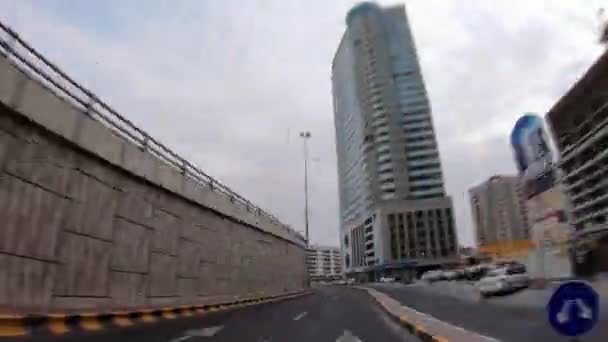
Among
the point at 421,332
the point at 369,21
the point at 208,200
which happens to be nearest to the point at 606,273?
the point at 208,200

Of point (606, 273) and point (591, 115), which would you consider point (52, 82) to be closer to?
point (606, 273)

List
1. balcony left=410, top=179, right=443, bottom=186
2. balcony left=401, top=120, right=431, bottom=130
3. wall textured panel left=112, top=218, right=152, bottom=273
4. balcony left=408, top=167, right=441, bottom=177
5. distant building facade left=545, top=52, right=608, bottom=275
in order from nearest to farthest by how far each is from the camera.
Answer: wall textured panel left=112, top=218, right=152, bottom=273 < distant building facade left=545, top=52, right=608, bottom=275 < balcony left=410, top=179, right=443, bottom=186 < balcony left=408, top=167, right=441, bottom=177 < balcony left=401, top=120, right=431, bottom=130

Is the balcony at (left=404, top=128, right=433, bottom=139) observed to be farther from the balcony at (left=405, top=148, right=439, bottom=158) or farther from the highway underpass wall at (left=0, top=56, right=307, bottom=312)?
the highway underpass wall at (left=0, top=56, right=307, bottom=312)

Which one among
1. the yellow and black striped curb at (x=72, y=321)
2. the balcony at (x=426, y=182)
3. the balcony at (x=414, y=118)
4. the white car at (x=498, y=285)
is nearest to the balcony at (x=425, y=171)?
the balcony at (x=426, y=182)

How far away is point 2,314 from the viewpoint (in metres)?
8.52

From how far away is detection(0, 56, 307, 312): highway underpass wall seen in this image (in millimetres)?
9648

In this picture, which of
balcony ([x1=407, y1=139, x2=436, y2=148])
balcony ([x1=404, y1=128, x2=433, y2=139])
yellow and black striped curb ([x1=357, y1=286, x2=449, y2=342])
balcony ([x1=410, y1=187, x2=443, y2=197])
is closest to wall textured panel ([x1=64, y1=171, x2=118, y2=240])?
yellow and black striped curb ([x1=357, y1=286, x2=449, y2=342])

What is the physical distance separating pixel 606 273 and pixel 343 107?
157055mm

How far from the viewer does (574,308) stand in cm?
384

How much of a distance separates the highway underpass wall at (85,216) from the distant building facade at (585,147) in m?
65.7

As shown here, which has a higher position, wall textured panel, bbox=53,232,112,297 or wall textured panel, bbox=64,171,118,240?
wall textured panel, bbox=64,171,118,240

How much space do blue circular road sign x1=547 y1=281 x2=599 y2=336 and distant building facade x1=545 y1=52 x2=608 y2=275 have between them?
7330 centimetres

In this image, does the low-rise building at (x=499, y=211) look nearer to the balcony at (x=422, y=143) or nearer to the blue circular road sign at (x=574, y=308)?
the balcony at (x=422, y=143)

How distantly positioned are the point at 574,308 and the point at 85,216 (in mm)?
11350
